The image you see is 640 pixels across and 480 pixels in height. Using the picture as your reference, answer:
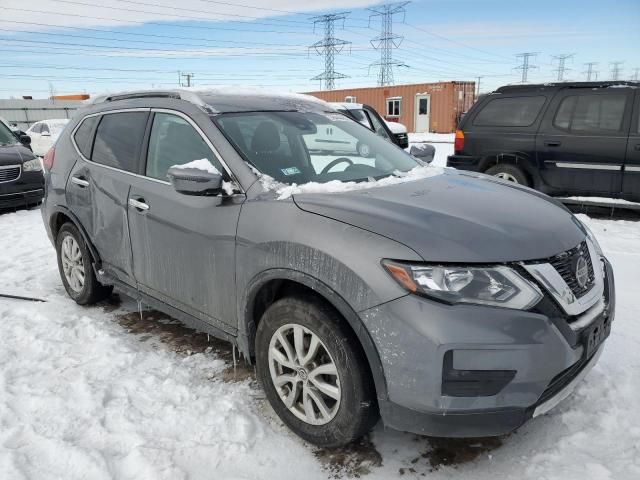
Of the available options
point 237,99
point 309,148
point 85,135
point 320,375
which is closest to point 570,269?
point 320,375

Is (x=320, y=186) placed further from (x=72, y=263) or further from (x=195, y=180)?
(x=72, y=263)

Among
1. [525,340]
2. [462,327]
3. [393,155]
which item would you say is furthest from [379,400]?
[393,155]

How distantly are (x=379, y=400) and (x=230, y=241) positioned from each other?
3.77ft

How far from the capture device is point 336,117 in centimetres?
388

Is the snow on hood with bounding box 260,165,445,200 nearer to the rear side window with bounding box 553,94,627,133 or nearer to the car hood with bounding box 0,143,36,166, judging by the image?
the rear side window with bounding box 553,94,627,133

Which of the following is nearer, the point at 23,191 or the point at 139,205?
the point at 139,205

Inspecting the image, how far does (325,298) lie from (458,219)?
2.29 feet

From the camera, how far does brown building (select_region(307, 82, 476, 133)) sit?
29825 mm

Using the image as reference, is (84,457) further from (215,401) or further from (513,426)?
(513,426)

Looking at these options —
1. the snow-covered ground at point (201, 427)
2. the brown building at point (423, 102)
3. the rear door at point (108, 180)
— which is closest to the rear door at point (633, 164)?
the snow-covered ground at point (201, 427)

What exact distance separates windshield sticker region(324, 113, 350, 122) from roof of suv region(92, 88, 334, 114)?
2.6 inches

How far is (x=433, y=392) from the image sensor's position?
209 centimetres

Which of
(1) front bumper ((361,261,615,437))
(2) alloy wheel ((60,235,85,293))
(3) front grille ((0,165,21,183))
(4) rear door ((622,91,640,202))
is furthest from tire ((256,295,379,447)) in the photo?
(3) front grille ((0,165,21,183))

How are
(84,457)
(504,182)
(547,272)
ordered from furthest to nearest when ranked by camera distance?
(504,182) < (84,457) < (547,272)
